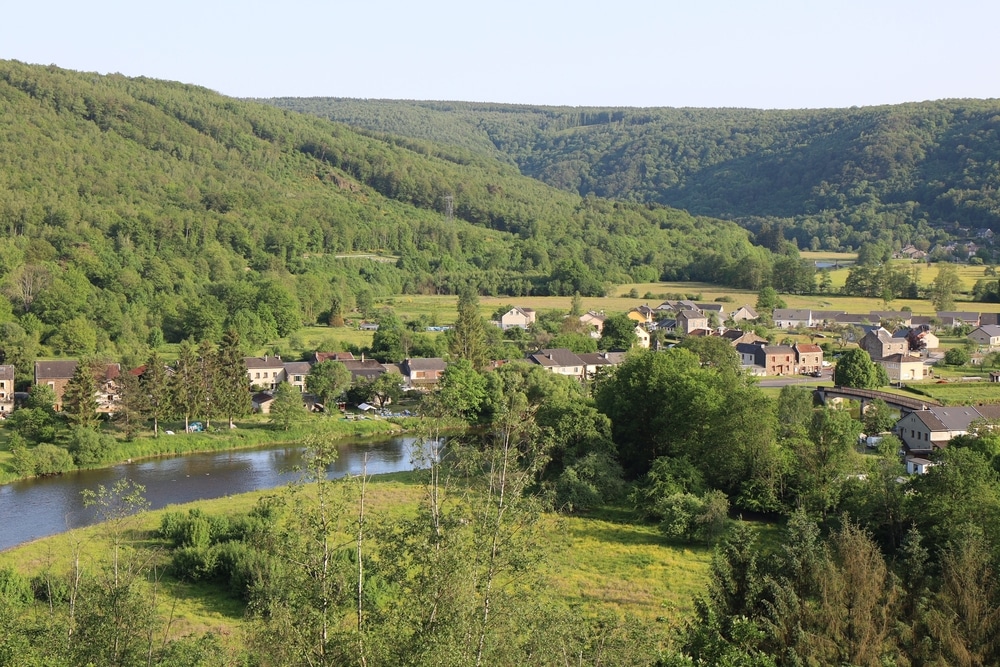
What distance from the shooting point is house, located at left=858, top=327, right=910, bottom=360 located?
45031mm

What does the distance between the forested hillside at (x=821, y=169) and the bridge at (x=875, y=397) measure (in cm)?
7590

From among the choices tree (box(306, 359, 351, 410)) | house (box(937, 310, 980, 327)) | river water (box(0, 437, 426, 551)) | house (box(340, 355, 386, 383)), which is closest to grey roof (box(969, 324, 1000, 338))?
house (box(937, 310, 980, 327))

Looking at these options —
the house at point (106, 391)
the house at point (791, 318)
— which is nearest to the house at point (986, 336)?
the house at point (791, 318)

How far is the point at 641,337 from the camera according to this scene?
53250mm

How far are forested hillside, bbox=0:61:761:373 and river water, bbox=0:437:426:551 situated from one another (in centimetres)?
1329

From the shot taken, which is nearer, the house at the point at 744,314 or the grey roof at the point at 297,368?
the grey roof at the point at 297,368

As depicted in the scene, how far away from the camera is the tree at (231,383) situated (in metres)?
34.3

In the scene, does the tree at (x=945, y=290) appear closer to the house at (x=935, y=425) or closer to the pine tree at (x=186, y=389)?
the house at (x=935, y=425)

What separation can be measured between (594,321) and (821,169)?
297 feet

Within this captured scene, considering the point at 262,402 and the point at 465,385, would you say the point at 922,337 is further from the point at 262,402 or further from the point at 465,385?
the point at 262,402

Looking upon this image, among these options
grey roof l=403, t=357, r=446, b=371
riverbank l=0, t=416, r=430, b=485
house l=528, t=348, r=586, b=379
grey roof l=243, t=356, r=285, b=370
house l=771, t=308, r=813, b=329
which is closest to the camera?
riverbank l=0, t=416, r=430, b=485

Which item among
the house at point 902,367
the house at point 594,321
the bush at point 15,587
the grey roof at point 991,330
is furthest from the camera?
the house at point 594,321

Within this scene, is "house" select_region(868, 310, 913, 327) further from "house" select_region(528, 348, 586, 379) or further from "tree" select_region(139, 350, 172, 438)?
"tree" select_region(139, 350, 172, 438)

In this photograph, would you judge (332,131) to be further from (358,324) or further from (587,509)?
(587,509)
